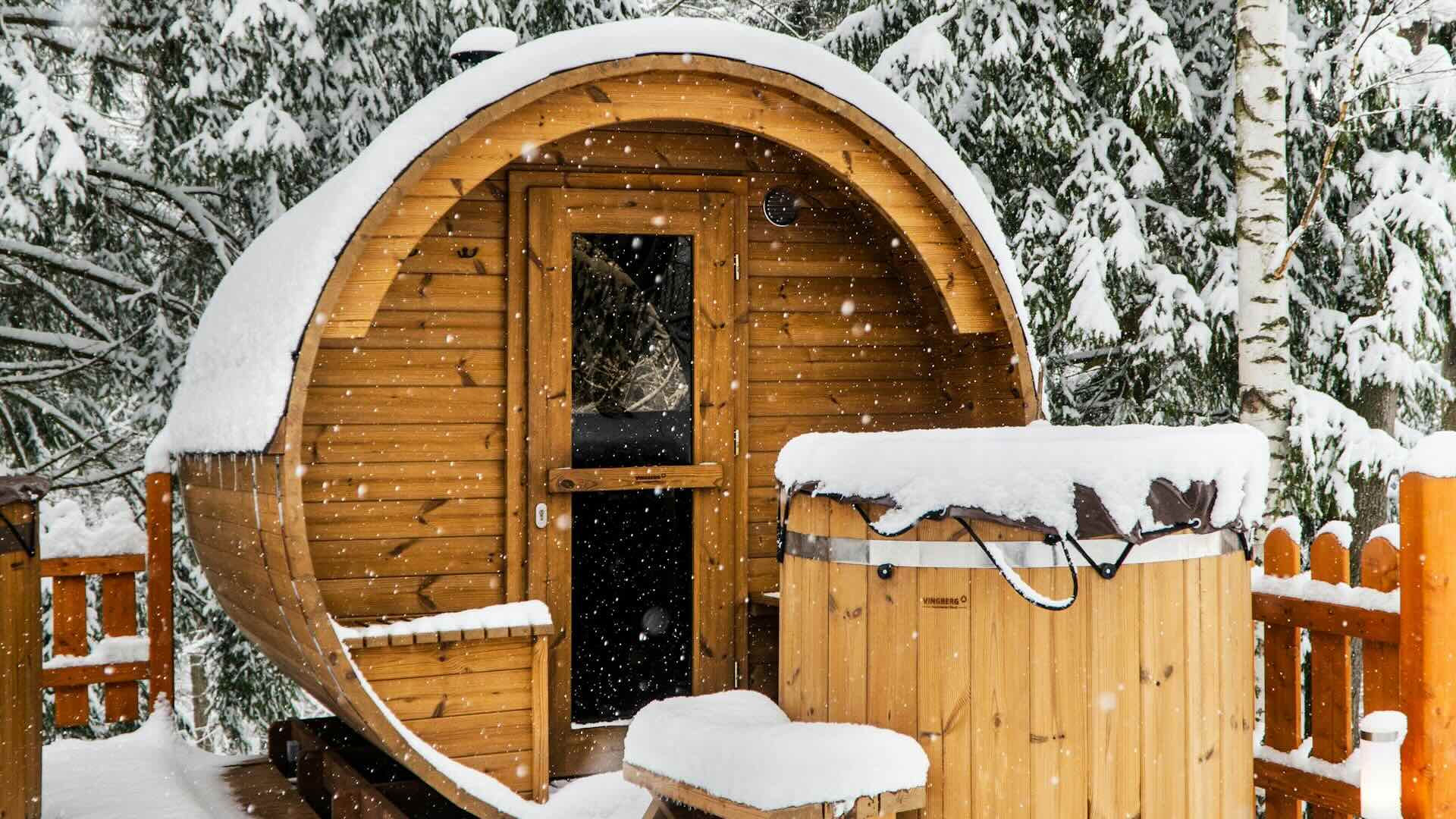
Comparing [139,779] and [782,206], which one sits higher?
[782,206]

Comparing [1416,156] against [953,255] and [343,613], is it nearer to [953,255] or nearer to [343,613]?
[953,255]

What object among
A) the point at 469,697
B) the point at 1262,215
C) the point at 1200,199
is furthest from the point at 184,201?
the point at 1200,199

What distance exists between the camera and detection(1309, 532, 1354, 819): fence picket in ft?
14.1

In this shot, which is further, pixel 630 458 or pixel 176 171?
pixel 176 171

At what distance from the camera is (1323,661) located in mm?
4355

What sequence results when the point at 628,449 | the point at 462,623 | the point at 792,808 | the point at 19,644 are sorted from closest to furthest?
the point at 792,808, the point at 19,644, the point at 462,623, the point at 628,449

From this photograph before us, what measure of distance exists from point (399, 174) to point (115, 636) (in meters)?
3.71

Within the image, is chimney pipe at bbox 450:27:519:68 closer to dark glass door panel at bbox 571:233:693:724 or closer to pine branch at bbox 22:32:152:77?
dark glass door panel at bbox 571:233:693:724

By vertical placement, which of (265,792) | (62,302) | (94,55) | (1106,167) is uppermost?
(94,55)

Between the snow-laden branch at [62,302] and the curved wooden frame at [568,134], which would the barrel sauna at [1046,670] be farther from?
the snow-laden branch at [62,302]

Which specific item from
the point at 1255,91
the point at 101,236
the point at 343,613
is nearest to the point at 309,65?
the point at 101,236

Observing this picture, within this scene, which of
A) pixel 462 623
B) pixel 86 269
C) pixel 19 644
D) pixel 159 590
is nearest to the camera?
pixel 19 644

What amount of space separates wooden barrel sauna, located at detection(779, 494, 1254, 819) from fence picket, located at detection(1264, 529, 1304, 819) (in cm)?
112

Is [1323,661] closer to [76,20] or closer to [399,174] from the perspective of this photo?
[399,174]
